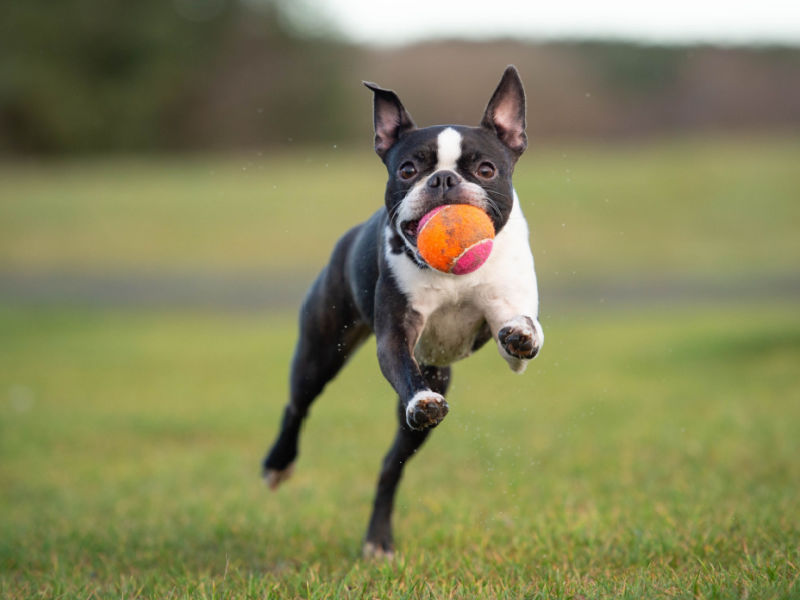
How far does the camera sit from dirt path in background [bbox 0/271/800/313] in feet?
63.9

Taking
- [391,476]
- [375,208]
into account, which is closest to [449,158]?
[391,476]

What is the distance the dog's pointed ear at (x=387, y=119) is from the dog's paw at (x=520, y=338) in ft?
3.18

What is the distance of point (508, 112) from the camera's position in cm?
417

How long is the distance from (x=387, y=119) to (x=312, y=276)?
59.0 feet

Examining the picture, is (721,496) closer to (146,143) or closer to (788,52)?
(146,143)

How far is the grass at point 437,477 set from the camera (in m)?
4.31

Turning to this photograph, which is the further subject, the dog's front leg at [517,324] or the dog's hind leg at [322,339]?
the dog's hind leg at [322,339]

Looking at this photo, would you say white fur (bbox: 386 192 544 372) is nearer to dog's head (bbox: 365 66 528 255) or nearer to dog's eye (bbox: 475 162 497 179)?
dog's head (bbox: 365 66 528 255)

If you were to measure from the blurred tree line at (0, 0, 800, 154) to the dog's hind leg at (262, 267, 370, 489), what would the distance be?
31.2 metres

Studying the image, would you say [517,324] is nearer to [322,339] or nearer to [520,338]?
[520,338]

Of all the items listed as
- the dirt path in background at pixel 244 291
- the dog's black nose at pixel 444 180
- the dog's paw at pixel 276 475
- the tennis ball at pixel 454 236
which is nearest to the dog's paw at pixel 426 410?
the tennis ball at pixel 454 236

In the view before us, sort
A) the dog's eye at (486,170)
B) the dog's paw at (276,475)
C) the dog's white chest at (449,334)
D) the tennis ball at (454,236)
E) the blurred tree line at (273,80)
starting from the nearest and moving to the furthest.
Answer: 1. the tennis ball at (454,236)
2. the dog's eye at (486,170)
3. the dog's white chest at (449,334)
4. the dog's paw at (276,475)
5. the blurred tree line at (273,80)

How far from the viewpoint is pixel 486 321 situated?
4176 millimetres

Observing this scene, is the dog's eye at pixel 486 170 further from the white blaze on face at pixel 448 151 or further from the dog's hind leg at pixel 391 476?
the dog's hind leg at pixel 391 476
